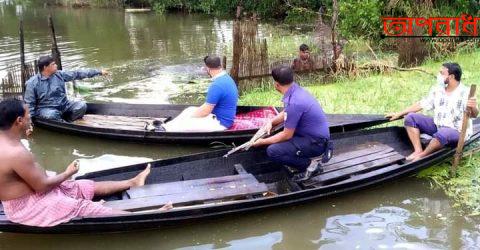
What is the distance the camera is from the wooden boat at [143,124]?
22.9 feet

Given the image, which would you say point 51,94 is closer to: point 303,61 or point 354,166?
point 354,166

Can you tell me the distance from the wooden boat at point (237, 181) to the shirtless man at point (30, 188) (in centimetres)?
11

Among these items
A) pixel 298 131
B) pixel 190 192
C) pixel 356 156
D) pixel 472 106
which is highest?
pixel 472 106

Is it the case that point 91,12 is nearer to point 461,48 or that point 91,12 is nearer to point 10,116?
point 461,48

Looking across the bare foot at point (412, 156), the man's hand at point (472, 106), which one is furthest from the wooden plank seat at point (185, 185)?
the man's hand at point (472, 106)

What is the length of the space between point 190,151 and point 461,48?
8657 mm

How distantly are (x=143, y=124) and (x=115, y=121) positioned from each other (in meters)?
0.60

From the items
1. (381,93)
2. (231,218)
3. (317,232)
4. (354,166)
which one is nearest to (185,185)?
(231,218)

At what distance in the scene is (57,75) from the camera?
25.9ft

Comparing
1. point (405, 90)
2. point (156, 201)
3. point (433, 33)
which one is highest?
point (433, 33)

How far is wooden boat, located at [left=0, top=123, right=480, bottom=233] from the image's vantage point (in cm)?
466

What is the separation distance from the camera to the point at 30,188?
4.22 meters

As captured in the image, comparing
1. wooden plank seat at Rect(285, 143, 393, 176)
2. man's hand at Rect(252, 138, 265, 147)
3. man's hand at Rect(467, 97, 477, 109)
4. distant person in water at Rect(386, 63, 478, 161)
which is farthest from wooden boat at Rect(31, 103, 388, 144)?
man's hand at Rect(467, 97, 477, 109)

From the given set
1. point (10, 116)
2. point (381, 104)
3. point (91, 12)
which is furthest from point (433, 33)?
point (91, 12)
